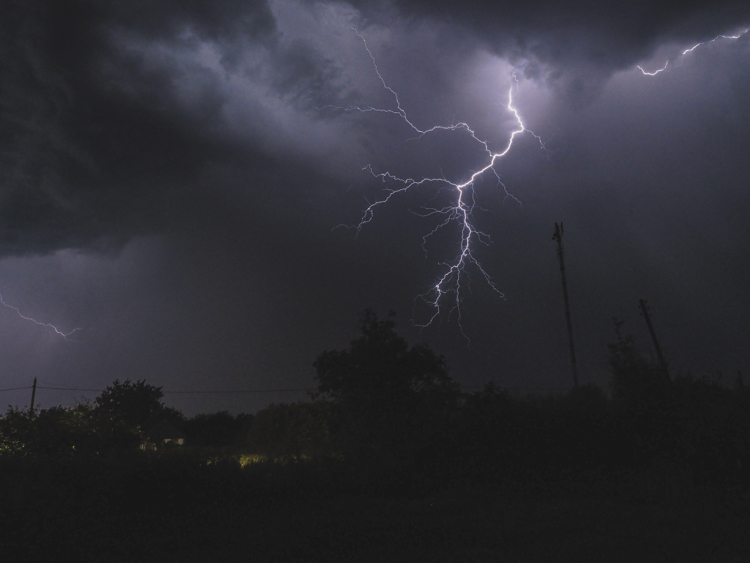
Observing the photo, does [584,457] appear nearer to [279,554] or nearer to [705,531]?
[705,531]

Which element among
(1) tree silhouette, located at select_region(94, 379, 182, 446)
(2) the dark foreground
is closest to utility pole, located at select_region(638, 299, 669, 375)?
(2) the dark foreground

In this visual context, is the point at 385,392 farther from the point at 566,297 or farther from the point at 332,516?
the point at 566,297

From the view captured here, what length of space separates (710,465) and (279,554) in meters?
10.1

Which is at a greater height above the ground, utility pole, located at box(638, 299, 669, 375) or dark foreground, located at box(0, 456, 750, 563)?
utility pole, located at box(638, 299, 669, 375)

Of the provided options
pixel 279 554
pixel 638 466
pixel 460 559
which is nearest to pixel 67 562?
pixel 279 554

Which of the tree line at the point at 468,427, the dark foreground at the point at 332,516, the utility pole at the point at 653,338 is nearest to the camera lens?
the dark foreground at the point at 332,516

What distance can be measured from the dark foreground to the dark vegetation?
0.13 ft

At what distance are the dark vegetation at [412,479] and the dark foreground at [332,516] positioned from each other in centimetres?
4

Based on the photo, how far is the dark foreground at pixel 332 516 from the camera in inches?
249

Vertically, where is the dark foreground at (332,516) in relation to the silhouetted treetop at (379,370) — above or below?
below

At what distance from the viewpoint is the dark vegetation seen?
6699 millimetres

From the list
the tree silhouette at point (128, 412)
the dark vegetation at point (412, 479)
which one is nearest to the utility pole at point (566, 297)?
the dark vegetation at point (412, 479)

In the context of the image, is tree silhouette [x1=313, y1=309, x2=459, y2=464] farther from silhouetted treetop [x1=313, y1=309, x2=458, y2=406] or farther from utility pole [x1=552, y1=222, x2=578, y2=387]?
utility pole [x1=552, y1=222, x2=578, y2=387]

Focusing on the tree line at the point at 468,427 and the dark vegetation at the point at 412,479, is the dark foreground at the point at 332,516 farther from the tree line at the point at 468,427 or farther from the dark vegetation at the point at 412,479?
the tree line at the point at 468,427
